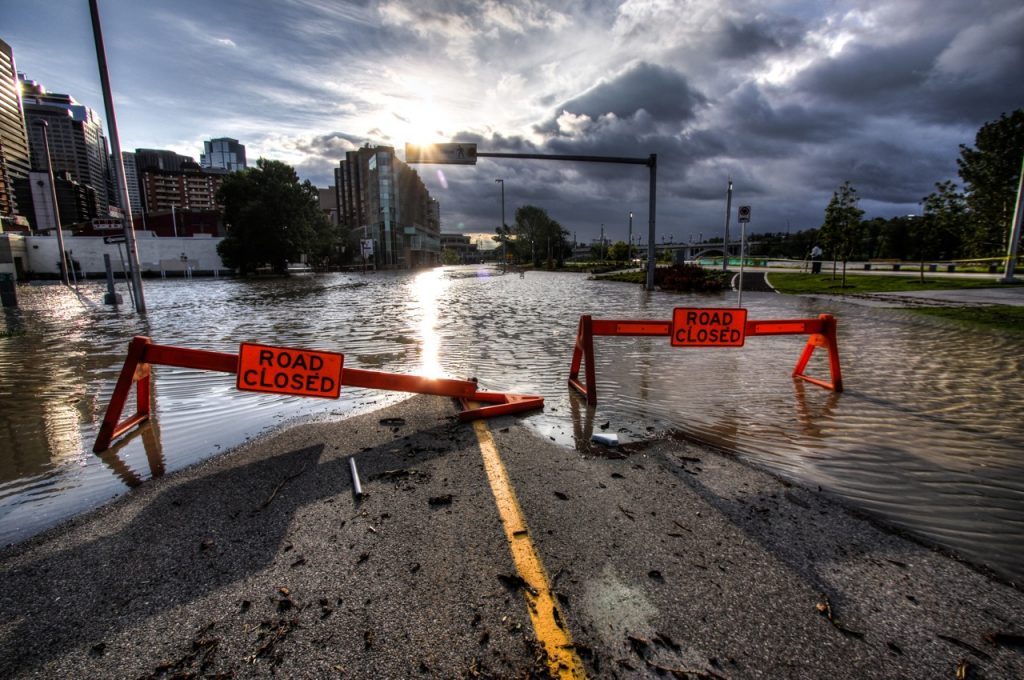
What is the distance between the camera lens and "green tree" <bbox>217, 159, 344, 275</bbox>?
53031mm

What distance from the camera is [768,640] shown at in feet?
7.09

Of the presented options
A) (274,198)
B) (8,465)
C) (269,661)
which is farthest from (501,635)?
(274,198)

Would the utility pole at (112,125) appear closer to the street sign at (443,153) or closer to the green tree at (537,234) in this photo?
the street sign at (443,153)

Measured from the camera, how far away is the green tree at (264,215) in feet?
174

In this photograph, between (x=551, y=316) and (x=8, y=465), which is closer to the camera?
(x=8, y=465)

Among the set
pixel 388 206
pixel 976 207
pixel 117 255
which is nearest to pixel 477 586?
pixel 976 207

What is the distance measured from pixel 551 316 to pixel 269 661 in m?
13.7

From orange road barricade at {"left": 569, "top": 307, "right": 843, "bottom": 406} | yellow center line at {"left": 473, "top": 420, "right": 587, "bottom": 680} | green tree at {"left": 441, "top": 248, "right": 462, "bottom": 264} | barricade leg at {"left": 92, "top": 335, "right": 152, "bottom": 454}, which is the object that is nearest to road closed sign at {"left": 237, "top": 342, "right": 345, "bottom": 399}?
barricade leg at {"left": 92, "top": 335, "right": 152, "bottom": 454}

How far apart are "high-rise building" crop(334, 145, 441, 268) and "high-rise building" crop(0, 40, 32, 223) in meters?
67.1

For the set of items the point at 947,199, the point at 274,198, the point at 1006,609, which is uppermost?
the point at 274,198

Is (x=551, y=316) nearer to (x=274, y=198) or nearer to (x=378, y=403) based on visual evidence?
(x=378, y=403)

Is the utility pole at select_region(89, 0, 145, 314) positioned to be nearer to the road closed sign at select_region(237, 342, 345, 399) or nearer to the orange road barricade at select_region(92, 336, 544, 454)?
the orange road barricade at select_region(92, 336, 544, 454)

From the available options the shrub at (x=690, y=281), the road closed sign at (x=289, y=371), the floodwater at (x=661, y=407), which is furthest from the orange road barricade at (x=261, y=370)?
the shrub at (x=690, y=281)

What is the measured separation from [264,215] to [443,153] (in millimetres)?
41882
